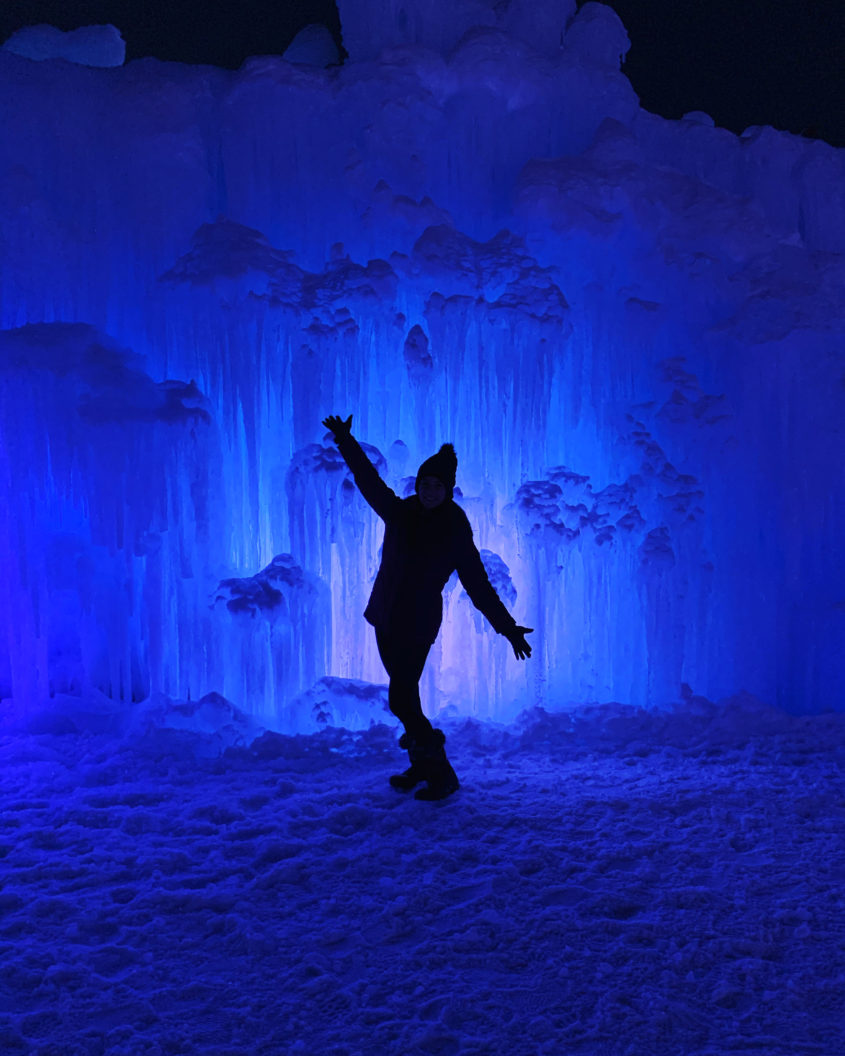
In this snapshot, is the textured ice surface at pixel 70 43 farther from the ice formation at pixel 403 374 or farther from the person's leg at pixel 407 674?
the person's leg at pixel 407 674

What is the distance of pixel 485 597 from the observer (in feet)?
13.5

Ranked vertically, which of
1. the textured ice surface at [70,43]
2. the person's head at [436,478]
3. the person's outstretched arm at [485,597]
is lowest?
the person's outstretched arm at [485,597]

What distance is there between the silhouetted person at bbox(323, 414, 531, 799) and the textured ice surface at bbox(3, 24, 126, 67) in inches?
203

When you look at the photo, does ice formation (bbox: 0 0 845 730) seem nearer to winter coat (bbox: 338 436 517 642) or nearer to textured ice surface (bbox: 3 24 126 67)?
textured ice surface (bbox: 3 24 126 67)

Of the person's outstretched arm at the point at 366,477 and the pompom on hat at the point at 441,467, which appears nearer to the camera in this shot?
the pompom on hat at the point at 441,467

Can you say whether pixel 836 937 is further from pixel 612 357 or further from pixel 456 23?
pixel 456 23

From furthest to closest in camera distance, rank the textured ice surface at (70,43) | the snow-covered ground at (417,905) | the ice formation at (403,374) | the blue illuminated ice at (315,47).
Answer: the blue illuminated ice at (315,47) < the textured ice surface at (70,43) < the ice formation at (403,374) < the snow-covered ground at (417,905)

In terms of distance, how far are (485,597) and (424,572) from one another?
0.33 metres

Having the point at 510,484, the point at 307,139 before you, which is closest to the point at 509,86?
the point at 307,139

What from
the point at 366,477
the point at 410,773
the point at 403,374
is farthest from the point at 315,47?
the point at 410,773

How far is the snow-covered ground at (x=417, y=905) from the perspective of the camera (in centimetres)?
236

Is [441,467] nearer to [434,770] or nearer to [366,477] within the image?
[366,477]

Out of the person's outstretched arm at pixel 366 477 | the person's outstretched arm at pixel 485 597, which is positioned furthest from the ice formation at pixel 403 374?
the person's outstretched arm at pixel 485 597

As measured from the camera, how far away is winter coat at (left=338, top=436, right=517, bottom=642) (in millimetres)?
4066
